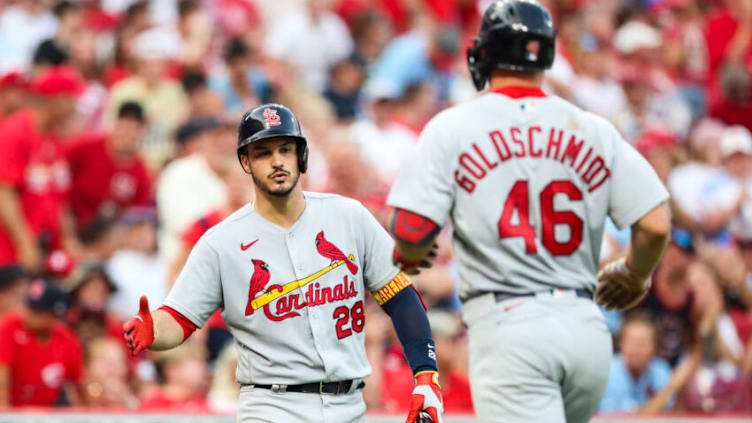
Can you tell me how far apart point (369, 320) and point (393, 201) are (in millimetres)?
3623

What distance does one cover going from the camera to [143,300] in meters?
3.96

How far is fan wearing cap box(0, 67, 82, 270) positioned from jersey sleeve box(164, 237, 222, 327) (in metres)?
4.34

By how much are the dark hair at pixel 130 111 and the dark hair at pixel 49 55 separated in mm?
1263

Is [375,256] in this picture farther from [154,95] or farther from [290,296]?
[154,95]

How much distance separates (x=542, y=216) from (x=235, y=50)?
726 centimetres

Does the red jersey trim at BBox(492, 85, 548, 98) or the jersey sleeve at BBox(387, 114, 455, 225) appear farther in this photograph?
the red jersey trim at BBox(492, 85, 548, 98)

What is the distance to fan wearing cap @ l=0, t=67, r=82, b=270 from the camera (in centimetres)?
822

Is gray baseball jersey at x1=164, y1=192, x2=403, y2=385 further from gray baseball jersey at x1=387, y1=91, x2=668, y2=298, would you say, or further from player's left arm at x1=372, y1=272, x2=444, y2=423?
gray baseball jersey at x1=387, y1=91, x2=668, y2=298

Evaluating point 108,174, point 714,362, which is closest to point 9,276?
point 108,174

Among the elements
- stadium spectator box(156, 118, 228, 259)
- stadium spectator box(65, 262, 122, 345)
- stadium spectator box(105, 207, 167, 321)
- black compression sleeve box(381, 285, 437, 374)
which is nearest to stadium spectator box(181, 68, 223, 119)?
stadium spectator box(156, 118, 228, 259)

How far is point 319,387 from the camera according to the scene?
4102mm

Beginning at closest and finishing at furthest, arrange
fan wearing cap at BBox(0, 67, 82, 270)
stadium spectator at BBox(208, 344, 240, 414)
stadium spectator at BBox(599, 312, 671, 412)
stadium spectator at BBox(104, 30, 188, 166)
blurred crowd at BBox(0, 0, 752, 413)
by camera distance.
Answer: stadium spectator at BBox(208, 344, 240, 414) → blurred crowd at BBox(0, 0, 752, 413) → stadium spectator at BBox(599, 312, 671, 412) → fan wearing cap at BBox(0, 67, 82, 270) → stadium spectator at BBox(104, 30, 188, 166)

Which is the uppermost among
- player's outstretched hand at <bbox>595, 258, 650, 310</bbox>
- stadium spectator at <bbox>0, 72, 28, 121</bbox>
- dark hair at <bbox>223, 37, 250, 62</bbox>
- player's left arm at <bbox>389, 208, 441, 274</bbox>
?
dark hair at <bbox>223, 37, 250, 62</bbox>

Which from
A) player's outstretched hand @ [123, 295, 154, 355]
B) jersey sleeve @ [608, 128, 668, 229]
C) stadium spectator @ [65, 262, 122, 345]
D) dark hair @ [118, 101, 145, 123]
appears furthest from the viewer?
dark hair @ [118, 101, 145, 123]
